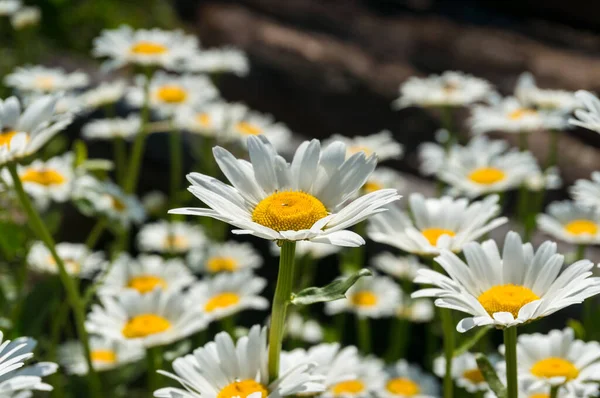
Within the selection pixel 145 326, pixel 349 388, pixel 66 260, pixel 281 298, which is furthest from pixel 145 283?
pixel 281 298

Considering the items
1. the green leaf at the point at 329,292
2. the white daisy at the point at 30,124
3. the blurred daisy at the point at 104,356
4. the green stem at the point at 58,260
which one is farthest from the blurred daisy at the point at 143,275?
the green leaf at the point at 329,292

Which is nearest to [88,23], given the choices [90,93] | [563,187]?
[90,93]

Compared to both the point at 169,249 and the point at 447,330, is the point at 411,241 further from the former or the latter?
the point at 169,249

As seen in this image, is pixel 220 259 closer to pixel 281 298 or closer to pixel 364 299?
pixel 364 299

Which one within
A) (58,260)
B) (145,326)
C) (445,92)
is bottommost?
(145,326)

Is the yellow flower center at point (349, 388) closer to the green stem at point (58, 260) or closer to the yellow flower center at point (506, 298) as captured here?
the green stem at point (58, 260)
